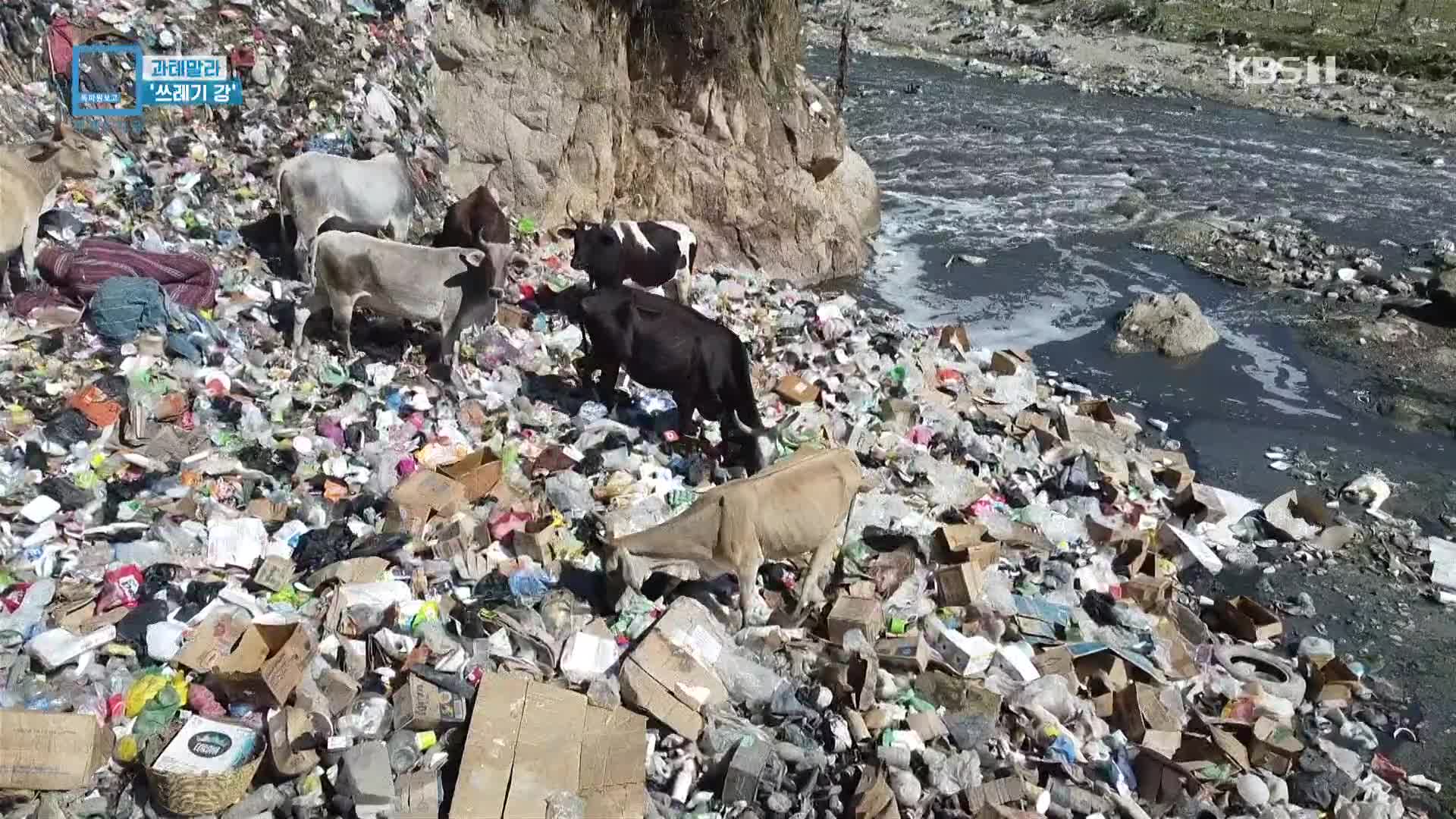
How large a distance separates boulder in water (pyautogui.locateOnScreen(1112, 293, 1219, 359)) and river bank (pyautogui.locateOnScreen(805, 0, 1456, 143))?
14067mm

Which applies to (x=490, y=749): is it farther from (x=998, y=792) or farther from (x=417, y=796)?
(x=998, y=792)

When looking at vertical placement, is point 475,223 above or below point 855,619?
above

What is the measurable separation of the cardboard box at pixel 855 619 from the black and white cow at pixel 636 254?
187 inches

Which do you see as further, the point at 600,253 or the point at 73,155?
the point at 600,253

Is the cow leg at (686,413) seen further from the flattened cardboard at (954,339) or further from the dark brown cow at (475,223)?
the flattened cardboard at (954,339)

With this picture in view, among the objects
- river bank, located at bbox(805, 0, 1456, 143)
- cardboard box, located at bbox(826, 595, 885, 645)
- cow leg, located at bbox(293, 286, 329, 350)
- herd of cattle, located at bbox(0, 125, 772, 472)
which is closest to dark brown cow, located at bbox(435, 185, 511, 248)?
herd of cattle, located at bbox(0, 125, 772, 472)

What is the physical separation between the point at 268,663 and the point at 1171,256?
580 inches

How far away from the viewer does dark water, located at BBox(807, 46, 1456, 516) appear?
10555 millimetres

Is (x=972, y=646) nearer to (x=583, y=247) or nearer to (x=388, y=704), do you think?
(x=388, y=704)

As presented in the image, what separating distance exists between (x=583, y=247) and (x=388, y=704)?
5874 millimetres

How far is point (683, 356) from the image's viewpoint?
724cm

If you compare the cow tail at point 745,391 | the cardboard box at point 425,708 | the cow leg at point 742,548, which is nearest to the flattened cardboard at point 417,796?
the cardboard box at point 425,708

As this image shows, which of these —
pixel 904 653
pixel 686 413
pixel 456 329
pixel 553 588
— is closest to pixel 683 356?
pixel 686 413

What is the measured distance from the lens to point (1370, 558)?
7844 mm
